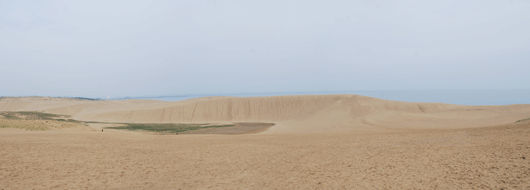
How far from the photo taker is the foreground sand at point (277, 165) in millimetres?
8414

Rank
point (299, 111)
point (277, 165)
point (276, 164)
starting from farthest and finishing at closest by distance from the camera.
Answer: point (299, 111) → point (276, 164) → point (277, 165)

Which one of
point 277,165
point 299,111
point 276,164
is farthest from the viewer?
point 299,111

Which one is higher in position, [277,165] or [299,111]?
[299,111]

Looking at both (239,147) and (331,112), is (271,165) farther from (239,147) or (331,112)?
(331,112)

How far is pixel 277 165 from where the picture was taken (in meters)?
11.2

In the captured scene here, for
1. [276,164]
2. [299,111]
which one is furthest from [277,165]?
[299,111]

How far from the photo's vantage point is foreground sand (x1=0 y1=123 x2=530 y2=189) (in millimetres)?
8414

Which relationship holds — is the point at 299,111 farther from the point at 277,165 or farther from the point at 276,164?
the point at 277,165

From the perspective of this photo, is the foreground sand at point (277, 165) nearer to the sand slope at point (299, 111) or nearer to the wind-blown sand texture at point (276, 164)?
the wind-blown sand texture at point (276, 164)

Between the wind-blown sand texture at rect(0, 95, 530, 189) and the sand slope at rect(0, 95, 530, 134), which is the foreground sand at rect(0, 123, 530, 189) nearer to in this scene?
the wind-blown sand texture at rect(0, 95, 530, 189)

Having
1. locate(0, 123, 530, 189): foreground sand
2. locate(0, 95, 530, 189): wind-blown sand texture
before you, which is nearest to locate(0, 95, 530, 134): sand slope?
locate(0, 95, 530, 189): wind-blown sand texture

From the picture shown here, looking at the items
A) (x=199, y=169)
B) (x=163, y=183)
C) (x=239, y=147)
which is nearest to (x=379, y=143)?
(x=239, y=147)

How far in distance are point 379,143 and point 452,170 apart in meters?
5.89

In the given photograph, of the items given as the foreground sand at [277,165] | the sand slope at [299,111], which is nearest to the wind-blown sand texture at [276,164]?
the foreground sand at [277,165]
